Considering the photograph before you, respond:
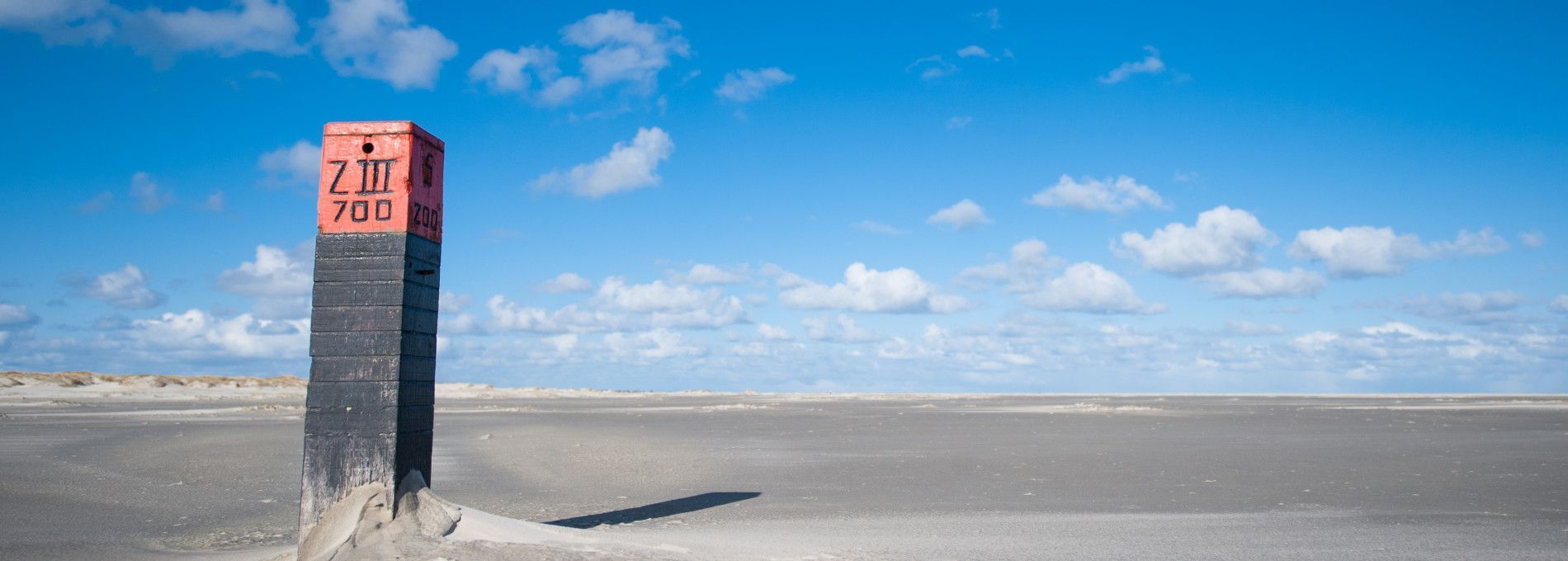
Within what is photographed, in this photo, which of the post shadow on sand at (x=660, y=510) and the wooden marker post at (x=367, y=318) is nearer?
the wooden marker post at (x=367, y=318)

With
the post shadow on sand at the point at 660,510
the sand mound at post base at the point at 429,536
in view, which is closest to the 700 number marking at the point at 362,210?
the sand mound at post base at the point at 429,536

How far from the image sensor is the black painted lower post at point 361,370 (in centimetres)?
769

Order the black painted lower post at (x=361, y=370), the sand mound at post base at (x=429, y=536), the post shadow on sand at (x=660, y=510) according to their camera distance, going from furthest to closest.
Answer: the post shadow on sand at (x=660, y=510)
the black painted lower post at (x=361, y=370)
the sand mound at post base at (x=429, y=536)

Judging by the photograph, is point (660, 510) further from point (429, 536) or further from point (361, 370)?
point (361, 370)

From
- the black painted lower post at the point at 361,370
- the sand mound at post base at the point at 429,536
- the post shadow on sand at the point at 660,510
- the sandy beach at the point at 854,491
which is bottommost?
the post shadow on sand at the point at 660,510

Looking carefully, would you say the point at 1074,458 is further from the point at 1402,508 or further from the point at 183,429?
the point at 183,429

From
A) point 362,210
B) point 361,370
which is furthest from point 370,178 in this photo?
point 361,370

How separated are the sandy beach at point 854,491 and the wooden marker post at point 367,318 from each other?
0.93 metres

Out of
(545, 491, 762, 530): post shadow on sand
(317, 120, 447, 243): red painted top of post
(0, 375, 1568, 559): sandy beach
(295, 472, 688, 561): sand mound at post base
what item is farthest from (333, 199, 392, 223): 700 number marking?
(545, 491, 762, 530): post shadow on sand

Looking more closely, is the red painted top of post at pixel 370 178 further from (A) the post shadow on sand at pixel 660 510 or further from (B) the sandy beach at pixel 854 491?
(A) the post shadow on sand at pixel 660 510

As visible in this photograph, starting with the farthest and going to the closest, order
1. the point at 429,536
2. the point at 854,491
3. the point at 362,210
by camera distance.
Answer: the point at 854,491, the point at 362,210, the point at 429,536

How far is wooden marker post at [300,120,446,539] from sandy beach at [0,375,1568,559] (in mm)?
928

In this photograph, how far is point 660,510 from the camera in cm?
1109

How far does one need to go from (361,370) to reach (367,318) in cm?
40
